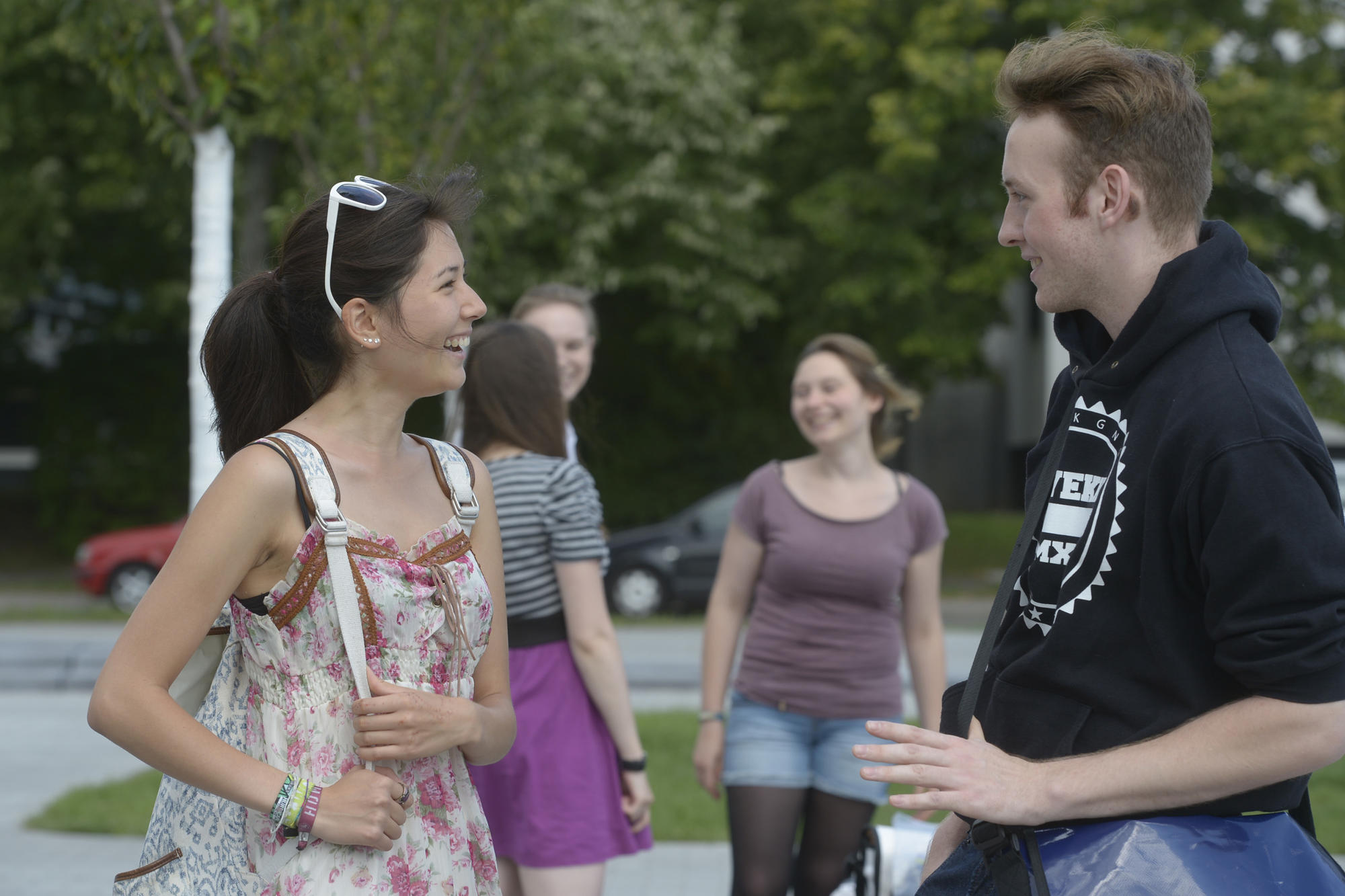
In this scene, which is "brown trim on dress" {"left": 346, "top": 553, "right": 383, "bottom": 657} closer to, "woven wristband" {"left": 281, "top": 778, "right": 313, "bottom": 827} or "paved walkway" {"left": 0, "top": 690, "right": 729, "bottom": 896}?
"woven wristband" {"left": 281, "top": 778, "right": 313, "bottom": 827}

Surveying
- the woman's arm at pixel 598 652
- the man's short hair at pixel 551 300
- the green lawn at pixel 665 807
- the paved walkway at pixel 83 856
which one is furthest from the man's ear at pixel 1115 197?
the green lawn at pixel 665 807

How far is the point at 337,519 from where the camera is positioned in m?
2.02

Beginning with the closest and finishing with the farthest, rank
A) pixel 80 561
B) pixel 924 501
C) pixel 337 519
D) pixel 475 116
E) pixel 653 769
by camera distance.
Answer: pixel 337 519 → pixel 924 501 → pixel 653 769 → pixel 475 116 → pixel 80 561

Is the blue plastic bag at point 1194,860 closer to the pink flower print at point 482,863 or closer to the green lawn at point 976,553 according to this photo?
the pink flower print at point 482,863

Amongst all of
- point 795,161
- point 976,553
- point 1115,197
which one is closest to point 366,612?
point 1115,197

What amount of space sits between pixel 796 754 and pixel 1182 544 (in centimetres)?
236

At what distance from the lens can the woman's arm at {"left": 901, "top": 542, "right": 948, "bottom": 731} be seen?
4.17 meters

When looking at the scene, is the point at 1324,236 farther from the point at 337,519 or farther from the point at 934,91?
the point at 337,519

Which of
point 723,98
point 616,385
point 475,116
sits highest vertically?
point 723,98

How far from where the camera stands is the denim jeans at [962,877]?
1927 millimetres

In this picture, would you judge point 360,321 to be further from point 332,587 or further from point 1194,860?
point 1194,860

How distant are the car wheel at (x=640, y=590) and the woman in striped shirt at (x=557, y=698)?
11.5m

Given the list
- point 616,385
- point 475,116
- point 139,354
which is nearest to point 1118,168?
point 475,116

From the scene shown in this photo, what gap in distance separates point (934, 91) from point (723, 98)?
245 centimetres
